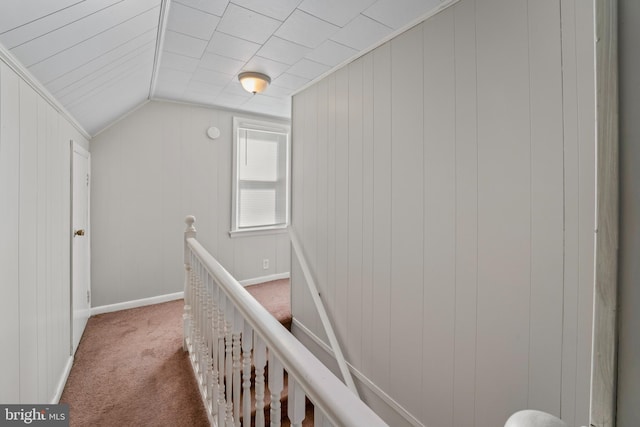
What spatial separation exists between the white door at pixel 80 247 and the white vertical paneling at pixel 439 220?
2.45 metres

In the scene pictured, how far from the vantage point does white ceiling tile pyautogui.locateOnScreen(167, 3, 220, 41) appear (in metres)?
1.62

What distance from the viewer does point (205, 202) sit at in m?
3.57

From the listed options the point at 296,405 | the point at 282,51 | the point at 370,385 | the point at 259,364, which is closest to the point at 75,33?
the point at 282,51

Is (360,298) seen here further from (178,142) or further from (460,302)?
(178,142)

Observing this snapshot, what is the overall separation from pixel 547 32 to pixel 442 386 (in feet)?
5.82

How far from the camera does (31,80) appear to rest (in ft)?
4.34

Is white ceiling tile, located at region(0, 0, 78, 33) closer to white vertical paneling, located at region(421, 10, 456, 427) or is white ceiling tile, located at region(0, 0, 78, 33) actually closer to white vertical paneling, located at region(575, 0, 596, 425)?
white vertical paneling, located at region(421, 10, 456, 427)

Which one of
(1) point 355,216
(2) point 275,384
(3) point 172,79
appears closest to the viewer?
(2) point 275,384

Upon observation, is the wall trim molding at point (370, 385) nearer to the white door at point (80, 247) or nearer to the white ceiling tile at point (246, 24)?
the white door at point (80, 247)

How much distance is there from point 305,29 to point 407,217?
1317mm

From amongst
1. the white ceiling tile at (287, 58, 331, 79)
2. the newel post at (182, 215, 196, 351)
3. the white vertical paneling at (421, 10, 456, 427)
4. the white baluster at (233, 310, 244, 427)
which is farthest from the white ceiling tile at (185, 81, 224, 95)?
the white baluster at (233, 310, 244, 427)

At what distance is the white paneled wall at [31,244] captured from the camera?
113 centimetres

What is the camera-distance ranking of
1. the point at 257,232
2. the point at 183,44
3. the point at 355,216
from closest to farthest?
the point at 183,44, the point at 355,216, the point at 257,232

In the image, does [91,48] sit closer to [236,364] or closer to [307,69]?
[307,69]
